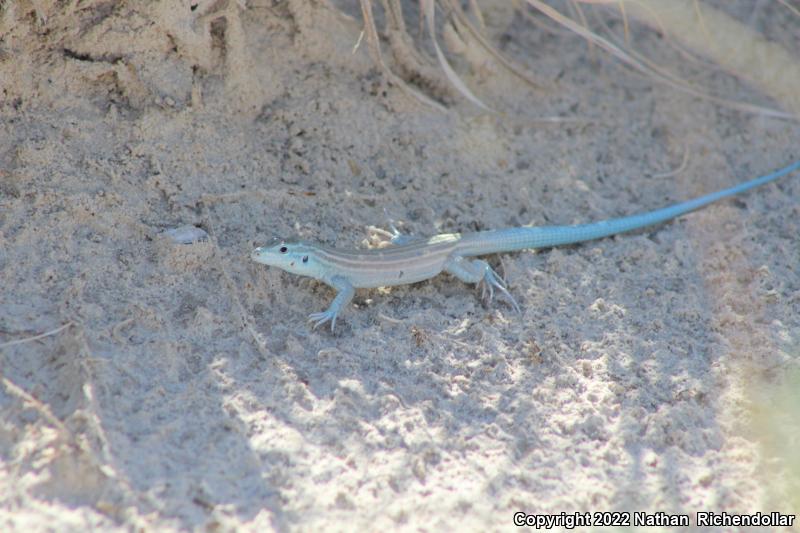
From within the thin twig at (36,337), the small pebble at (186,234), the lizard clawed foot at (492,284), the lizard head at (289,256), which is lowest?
the lizard clawed foot at (492,284)

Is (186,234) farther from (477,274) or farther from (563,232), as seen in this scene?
(563,232)

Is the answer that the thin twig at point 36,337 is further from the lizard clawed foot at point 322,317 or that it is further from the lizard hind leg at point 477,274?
the lizard hind leg at point 477,274

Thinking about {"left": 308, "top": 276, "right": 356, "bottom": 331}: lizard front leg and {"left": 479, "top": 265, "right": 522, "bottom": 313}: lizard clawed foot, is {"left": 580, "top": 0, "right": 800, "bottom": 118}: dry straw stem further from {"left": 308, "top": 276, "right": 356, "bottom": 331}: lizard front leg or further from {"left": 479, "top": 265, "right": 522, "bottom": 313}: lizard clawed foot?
{"left": 308, "top": 276, "right": 356, "bottom": 331}: lizard front leg

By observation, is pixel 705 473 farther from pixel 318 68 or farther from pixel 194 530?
pixel 318 68

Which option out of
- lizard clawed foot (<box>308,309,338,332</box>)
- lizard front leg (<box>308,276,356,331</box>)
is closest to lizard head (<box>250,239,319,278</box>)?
lizard front leg (<box>308,276,356,331</box>)

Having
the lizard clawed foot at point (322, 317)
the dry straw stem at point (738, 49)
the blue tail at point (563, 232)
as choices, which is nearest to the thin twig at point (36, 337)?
the lizard clawed foot at point (322, 317)

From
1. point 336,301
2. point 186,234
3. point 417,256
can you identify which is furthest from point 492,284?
point 186,234

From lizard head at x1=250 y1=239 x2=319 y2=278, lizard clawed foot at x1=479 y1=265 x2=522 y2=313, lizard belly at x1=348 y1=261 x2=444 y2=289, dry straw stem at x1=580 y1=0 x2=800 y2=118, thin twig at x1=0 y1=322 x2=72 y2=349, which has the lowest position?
lizard clawed foot at x1=479 y1=265 x2=522 y2=313
